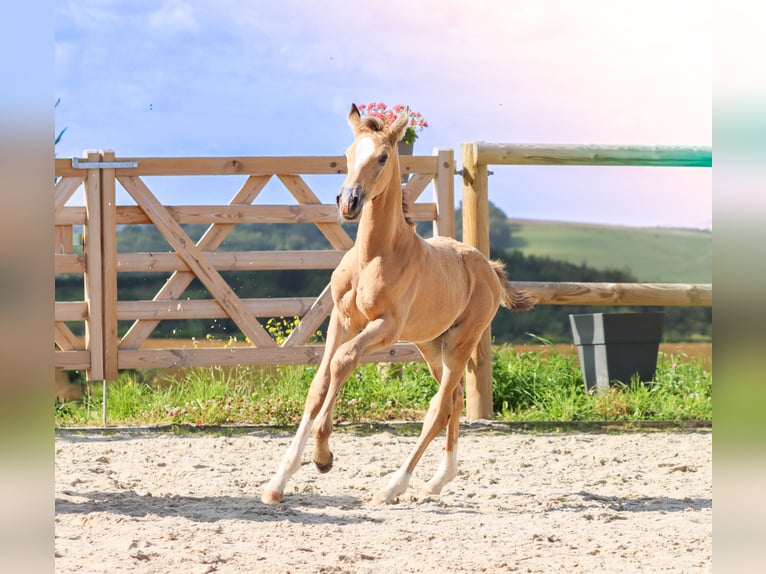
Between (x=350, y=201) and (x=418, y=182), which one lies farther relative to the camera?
(x=418, y=182)

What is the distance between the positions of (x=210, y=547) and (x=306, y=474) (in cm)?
198

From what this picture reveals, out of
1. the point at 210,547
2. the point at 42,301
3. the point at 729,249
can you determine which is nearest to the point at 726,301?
the point at 729,249

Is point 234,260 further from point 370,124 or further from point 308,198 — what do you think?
point 370,124

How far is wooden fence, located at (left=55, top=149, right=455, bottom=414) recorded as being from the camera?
7.12 m

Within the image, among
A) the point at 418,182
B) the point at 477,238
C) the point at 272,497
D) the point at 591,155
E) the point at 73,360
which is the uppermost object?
the point at 591,155

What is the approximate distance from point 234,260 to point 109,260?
1.09m

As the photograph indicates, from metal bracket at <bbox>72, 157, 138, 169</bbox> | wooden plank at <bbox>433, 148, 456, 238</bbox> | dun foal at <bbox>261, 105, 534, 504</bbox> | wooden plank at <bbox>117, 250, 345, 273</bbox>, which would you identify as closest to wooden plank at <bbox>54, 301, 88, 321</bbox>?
wooden plank at <bbox>117, 250, 345, 273</bbox>

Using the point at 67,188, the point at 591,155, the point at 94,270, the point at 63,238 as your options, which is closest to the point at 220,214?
the point at 94,270

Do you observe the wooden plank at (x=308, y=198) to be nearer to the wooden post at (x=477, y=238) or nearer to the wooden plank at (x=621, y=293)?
the wooden post at (x=477, y=238)

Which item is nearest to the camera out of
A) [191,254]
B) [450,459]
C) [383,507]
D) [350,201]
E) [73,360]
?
[350,201]

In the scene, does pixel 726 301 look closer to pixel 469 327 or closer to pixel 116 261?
pixel 469 327

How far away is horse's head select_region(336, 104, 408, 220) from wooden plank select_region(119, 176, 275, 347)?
3.40 meters

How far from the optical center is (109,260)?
7.14 m

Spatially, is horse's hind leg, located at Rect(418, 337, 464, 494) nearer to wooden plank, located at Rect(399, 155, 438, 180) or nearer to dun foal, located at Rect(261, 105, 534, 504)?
dun foal, located at Rect(261, 105, 534, 504)
